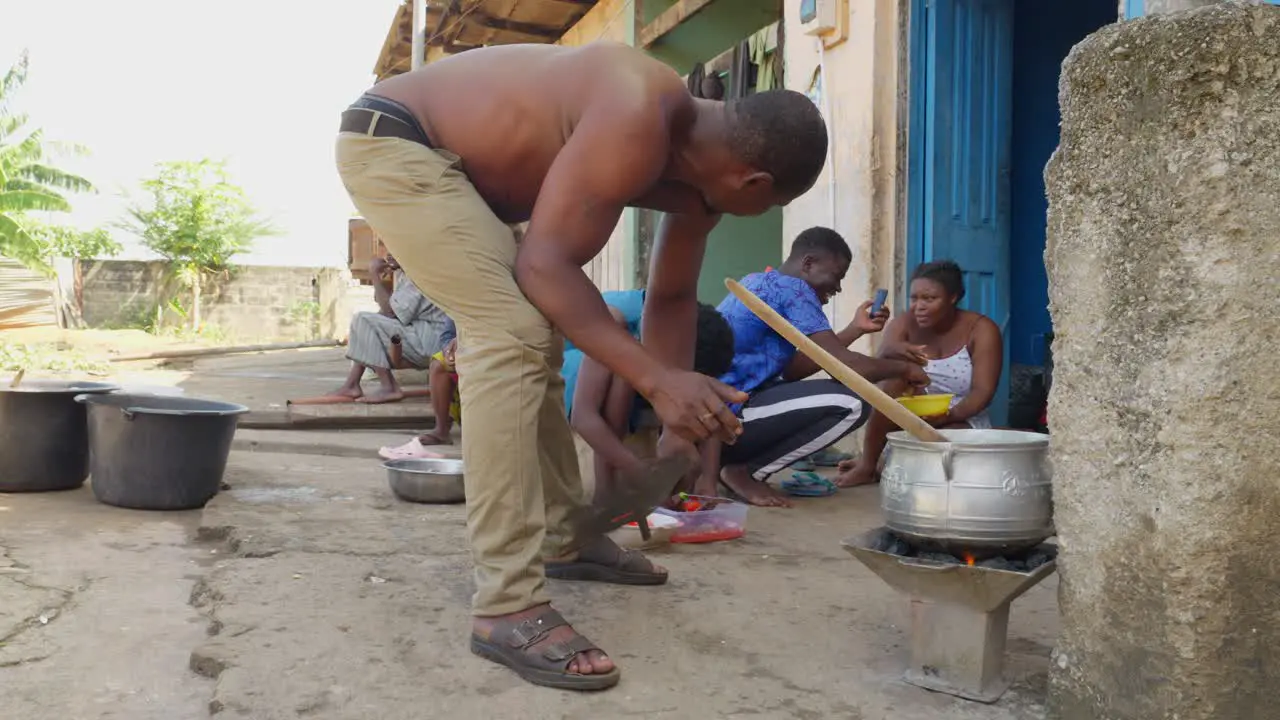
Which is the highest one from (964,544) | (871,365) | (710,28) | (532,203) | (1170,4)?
(710,28)

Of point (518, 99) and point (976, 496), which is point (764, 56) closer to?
point (518, 99)

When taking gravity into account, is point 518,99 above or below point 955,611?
above

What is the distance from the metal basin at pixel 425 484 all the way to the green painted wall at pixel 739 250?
505 centimetres

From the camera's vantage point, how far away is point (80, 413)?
12.3ft

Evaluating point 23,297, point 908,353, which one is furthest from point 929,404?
point 23,297

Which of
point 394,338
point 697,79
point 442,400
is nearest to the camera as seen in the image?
point 442,400

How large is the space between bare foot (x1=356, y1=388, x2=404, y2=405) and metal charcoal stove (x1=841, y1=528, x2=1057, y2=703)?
189 inches

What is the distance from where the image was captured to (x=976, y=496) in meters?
1.69

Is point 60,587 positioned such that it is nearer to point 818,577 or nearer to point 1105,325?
point 818,577

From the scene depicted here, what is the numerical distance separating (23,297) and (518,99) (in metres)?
18.3

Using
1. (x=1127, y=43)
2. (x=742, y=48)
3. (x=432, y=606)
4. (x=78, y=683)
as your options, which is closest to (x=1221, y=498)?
(x=1127, y=43)

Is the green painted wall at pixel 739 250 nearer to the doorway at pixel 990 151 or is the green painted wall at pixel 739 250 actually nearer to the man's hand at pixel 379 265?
the man's hand at pixel 379 265

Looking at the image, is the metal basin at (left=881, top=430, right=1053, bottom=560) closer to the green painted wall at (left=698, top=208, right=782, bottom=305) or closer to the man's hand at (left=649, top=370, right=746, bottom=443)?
the man's hand at (left=649, top=370, right=746, bottom=443)

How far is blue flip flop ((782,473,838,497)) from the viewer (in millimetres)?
3939
